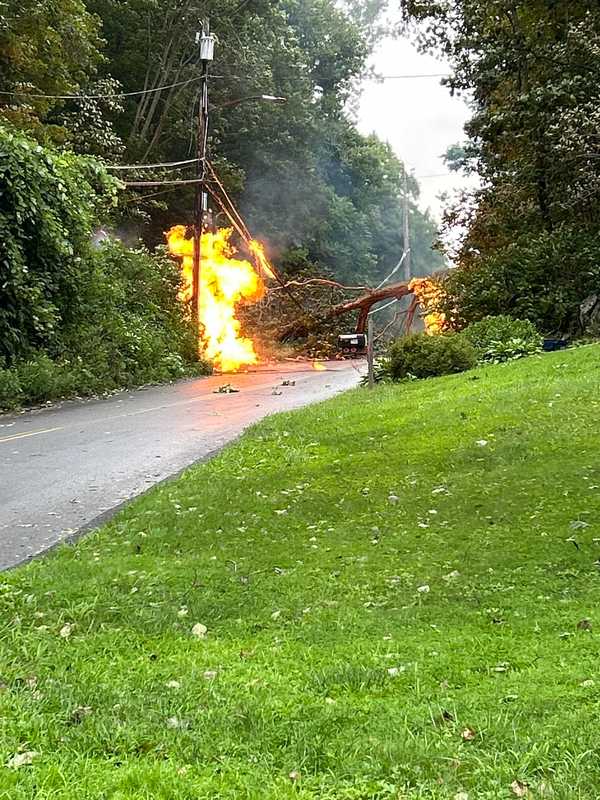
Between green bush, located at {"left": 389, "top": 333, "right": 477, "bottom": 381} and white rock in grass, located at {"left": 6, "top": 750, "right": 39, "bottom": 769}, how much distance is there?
13.2m

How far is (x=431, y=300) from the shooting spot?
841 inches

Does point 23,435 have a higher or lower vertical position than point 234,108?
lower

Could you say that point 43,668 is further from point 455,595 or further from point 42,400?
point 42,400

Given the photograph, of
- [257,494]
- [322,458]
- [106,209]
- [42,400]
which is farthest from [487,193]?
[257,494]

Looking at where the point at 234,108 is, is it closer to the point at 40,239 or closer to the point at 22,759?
the point at 40,239

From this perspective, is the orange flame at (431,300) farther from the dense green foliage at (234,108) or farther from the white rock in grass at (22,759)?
the white rock in grass at (22,759)

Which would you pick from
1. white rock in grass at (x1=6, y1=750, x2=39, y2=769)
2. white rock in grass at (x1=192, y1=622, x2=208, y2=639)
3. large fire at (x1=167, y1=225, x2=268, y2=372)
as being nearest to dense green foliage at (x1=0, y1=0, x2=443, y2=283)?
large fire at (x1=167, y1=225, x2=268, y2=372)

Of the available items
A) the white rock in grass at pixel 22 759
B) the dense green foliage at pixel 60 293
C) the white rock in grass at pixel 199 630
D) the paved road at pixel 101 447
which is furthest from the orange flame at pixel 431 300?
the white rock in grass at pixel 22 759

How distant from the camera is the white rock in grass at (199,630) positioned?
13.7ft

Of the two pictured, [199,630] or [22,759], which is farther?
[199,630]

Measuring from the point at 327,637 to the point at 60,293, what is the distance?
14783 mm

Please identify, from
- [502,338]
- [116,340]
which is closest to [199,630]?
[502,338]

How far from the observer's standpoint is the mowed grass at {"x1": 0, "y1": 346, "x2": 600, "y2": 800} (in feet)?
9.18

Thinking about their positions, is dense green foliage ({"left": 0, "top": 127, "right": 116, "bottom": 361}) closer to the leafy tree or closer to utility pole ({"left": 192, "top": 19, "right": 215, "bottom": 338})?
the leafy tree
